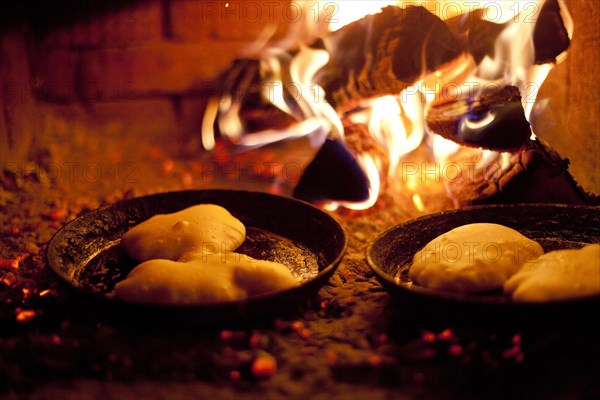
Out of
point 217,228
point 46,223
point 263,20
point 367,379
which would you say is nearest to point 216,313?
point 367,379

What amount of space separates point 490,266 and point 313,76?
5.25 ft

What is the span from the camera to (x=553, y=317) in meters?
1.54

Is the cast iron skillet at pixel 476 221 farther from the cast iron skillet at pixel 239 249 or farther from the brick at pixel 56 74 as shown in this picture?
the brick at pixel 56 74

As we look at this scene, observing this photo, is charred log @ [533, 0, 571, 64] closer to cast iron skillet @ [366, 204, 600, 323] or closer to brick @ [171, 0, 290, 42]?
cast iron skillet @ [366, 204, 600, 323]

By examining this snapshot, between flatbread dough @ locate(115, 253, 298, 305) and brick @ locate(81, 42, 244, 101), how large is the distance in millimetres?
2505

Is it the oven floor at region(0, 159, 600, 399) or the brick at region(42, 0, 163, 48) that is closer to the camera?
the oven floor at region(0, 159, 600, 399)

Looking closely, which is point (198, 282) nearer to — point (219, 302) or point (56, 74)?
point (219, 302)

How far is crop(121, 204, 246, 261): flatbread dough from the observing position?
2176 mm

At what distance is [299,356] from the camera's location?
1757mm

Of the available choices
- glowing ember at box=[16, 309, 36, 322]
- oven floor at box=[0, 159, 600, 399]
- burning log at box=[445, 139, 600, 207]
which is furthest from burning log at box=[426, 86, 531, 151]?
glowing ember at box=[16, 309, 36, 322]

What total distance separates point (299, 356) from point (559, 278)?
744mm

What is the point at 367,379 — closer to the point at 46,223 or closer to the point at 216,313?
the point at 216,313

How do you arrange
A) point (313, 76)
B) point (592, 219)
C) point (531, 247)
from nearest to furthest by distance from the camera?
point (531, 247)
point (592, 219)
point (313, 76)

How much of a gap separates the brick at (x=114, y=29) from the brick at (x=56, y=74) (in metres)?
0.07
